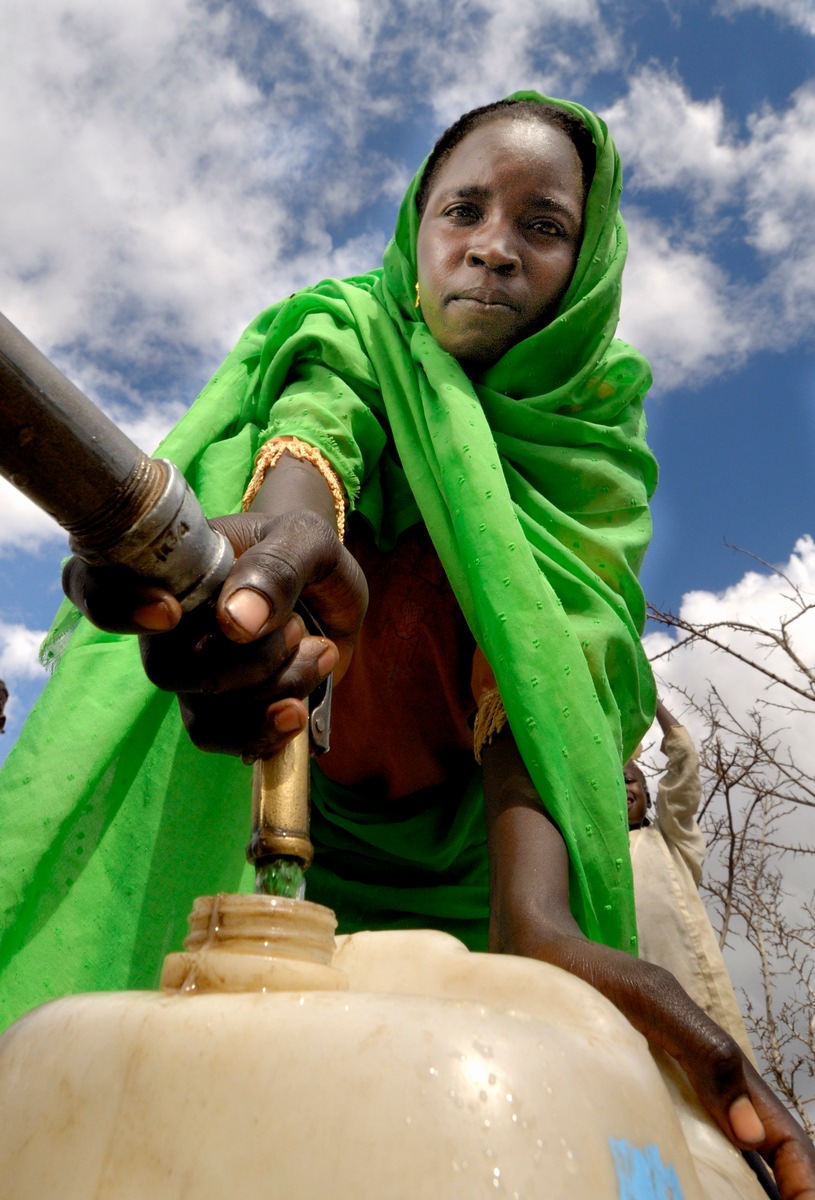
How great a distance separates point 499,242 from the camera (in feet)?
6.33

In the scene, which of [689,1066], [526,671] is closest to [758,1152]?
[689,1066]

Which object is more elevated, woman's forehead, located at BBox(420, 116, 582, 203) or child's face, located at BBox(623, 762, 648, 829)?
child's face, located at BBox(623, 762, 648, 829)

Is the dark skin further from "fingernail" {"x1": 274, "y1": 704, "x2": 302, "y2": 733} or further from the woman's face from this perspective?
the woman's face

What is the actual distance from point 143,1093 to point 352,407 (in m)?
1.35

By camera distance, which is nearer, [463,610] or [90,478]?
[90,478]

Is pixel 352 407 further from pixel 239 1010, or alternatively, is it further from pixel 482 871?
pixel 239 1010

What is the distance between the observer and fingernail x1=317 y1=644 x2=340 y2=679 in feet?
3.60

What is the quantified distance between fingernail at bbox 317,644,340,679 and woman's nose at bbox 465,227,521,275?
107 cm

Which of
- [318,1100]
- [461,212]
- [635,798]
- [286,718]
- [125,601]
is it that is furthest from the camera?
[635,798]

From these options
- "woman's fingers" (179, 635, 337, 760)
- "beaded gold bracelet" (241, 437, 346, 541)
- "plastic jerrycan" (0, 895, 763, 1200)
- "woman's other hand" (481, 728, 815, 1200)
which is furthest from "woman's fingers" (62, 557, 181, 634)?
"beaded gold bracelet" (241, 437, 346, 541)

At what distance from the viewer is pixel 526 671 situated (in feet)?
5.13

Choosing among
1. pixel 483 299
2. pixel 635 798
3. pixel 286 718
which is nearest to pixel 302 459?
pixel 483 299

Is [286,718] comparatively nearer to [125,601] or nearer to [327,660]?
[327,660]

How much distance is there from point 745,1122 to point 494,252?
149 cm
